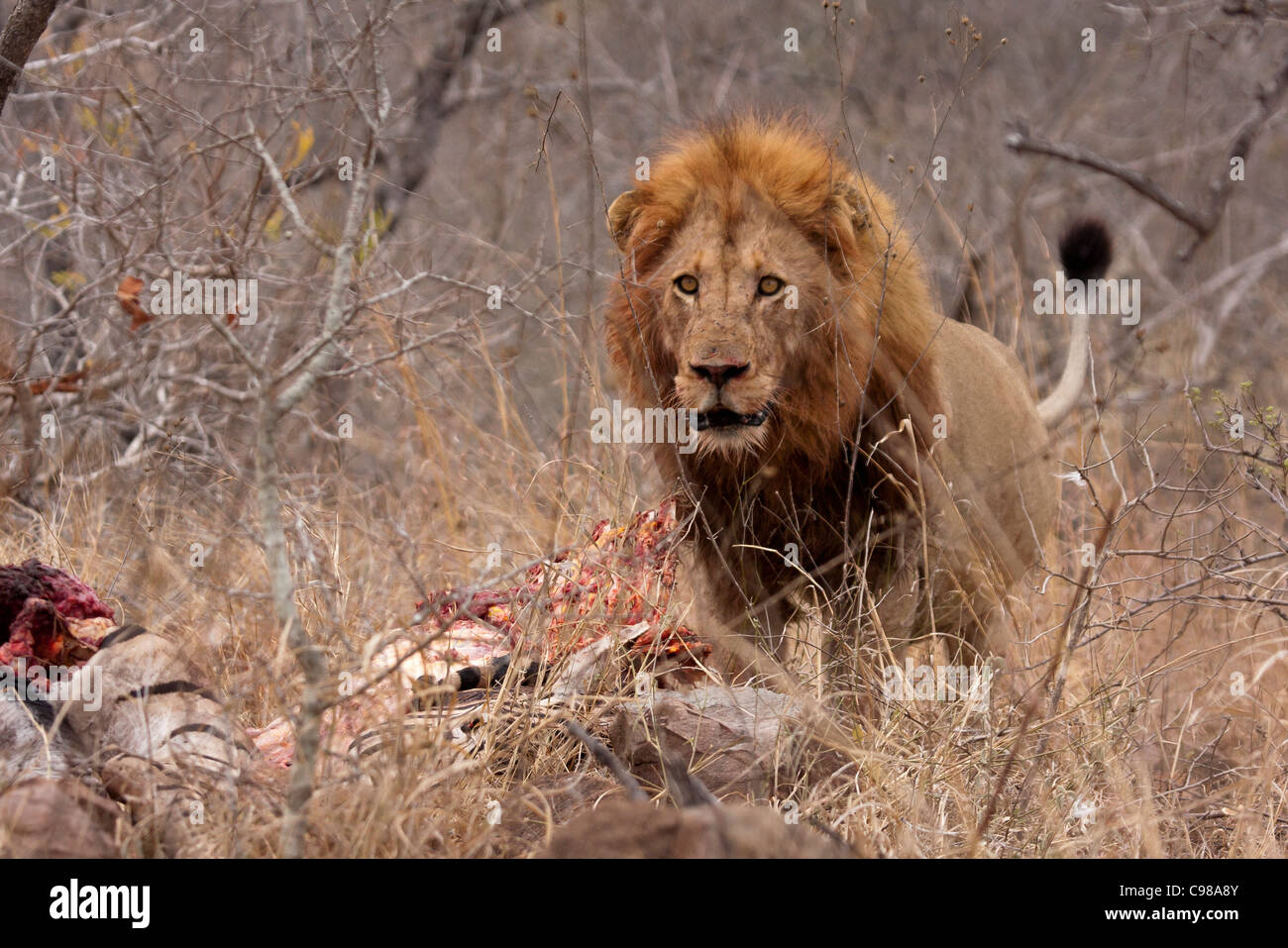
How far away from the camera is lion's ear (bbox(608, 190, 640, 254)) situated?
3994 mm

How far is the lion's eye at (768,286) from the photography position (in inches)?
143

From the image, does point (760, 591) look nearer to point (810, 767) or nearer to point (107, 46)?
point (810, 767)

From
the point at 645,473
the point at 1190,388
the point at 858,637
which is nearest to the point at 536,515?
the point at 645,473

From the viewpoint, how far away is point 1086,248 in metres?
4.81

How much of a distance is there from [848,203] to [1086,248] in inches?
56.6

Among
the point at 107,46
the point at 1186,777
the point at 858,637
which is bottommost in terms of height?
the point at 1186,777

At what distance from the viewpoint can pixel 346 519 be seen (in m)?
4.88

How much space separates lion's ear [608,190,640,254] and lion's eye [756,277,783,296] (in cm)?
54

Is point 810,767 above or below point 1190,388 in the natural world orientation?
below

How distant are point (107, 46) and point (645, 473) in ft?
8.08
